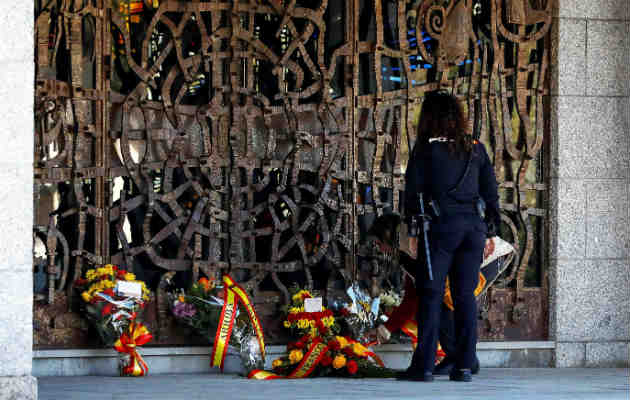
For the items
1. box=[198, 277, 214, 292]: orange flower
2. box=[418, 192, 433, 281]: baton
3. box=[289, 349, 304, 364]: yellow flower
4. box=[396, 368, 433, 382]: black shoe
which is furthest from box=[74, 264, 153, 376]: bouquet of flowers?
box=[418, 192, 433, 281]: baton

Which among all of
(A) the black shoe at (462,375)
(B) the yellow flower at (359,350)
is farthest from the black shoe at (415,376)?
(B) the yellow flower at (359,350)

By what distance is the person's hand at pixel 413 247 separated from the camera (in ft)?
25.5

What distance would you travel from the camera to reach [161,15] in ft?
29.3

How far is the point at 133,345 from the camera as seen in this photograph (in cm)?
837

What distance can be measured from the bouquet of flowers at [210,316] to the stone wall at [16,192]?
2.33 meters

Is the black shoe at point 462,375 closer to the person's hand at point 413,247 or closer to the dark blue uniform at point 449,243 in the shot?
the dark blue uniform at point 449,243

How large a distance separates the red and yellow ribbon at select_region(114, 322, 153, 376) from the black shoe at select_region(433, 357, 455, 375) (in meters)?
2.21

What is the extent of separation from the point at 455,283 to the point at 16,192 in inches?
122

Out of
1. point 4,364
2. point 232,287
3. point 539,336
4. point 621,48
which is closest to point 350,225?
point 232,287

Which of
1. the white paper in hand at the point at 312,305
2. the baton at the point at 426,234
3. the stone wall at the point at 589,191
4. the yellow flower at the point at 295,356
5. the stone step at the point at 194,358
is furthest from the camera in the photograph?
the stone wall at the point at 589,191

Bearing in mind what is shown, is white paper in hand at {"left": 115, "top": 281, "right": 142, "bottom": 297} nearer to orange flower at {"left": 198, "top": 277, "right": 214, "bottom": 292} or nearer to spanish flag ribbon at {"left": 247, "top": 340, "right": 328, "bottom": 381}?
orange flower at {"left": 198, "top": 277, "right": 214, "bottom": 292}

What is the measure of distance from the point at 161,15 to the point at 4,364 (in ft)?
12.0

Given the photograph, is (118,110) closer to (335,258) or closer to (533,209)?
(335,258)

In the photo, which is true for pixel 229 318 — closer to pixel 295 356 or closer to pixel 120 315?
pixel 295 356
